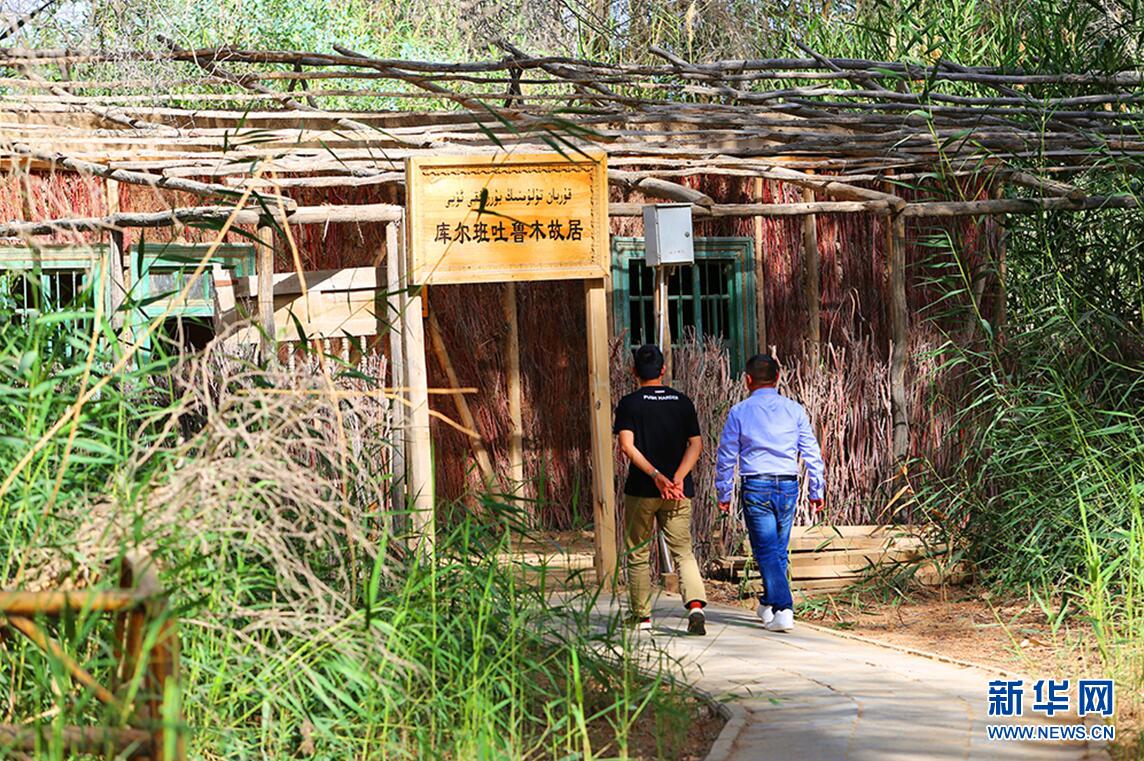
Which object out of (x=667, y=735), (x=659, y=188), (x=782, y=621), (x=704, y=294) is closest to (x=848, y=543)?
(x=782, y=621)

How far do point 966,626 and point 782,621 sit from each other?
104cm

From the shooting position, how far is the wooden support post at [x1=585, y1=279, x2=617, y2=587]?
905cm

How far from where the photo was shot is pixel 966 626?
26.6 feet

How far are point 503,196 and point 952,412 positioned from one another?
360 cm

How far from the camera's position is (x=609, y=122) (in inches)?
412

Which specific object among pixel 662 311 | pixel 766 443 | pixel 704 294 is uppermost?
pixel 704 294

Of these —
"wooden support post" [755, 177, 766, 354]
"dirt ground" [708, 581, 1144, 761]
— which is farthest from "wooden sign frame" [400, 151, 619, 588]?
"wooden support post" [755, 177, 766, 354]

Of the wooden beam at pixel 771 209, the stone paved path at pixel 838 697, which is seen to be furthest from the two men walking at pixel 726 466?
the wooden beam at pixel 771 209

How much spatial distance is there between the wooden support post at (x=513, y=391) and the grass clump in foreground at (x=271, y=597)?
6.47 metres

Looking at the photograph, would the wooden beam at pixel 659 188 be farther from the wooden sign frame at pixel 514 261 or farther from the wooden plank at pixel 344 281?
the wooden plank at pixel 344 281

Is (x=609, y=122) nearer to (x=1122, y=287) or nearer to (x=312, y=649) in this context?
(x=1122, y=287)

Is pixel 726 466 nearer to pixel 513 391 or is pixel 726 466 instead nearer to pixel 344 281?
pixel 344 281

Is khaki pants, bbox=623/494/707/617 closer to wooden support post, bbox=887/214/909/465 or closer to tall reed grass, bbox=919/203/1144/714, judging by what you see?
tall reed grass, bbox=919/203/1144/714

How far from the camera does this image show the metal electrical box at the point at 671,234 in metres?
9.46
